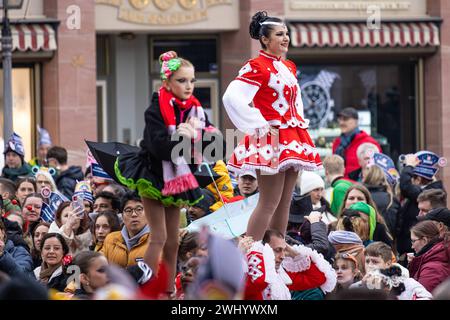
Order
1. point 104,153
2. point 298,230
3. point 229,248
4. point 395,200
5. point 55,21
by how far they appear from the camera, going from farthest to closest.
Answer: point 55,21, point 395,200, point 298,230, point 104,153, point 229,248

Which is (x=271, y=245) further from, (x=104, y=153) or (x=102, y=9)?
(x=102, y=9)

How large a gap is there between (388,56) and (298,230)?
12.3 metres

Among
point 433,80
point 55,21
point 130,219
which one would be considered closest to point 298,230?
point 130,219

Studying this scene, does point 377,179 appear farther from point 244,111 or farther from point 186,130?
point 186,130

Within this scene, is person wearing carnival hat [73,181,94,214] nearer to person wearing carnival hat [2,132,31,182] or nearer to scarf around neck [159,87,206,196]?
person wearing carnival hat [2,132,31,182]

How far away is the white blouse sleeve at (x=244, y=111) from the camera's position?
24.9 ft

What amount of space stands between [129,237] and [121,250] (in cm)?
12

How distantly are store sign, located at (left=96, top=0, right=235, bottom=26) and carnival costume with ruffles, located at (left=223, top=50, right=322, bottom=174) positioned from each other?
1157 cm

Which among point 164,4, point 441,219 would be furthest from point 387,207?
point 164,4

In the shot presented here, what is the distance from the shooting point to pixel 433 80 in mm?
20953

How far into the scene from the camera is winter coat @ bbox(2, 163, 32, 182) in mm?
13805

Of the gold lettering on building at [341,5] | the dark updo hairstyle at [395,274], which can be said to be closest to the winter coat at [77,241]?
the dark updo hairstyle at [395,274]

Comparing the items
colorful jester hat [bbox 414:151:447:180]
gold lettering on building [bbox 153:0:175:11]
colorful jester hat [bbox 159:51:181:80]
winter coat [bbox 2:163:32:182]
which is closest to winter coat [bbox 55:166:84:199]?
winter coat [bbox 2:163:32:182]

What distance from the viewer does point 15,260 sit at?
8.94 meters
